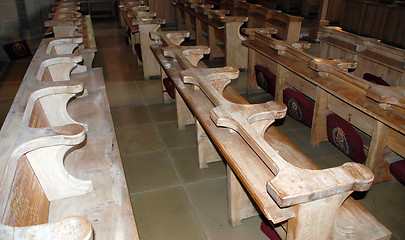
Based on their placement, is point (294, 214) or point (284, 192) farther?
point (294, 214)

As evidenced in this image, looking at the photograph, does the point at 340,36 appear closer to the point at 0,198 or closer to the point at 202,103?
the point at 202,103

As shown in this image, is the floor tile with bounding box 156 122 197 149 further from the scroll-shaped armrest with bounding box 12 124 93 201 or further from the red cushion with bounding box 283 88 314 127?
the scroll-shaped armrest with bounding box 12 124 93 201

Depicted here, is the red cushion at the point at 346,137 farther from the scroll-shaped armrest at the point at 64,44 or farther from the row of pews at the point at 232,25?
the scroll-shaped armrest at the point at 64,44

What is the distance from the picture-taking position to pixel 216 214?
2.70 m

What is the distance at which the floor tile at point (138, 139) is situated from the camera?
365 centimetres

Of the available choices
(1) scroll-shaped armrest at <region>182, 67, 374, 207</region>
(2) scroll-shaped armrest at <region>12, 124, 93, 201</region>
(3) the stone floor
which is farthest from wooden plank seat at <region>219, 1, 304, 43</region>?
(2) scroll-shaped armrest at <region>12, 124, 93, 201</region>

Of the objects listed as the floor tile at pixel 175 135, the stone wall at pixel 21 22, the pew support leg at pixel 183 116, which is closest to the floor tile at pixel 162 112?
the floor tile at pixel 175 135

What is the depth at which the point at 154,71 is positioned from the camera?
5.73 metres

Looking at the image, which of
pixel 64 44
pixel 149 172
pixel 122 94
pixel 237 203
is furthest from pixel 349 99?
pixel 122 94

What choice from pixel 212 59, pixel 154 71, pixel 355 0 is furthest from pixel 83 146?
pixel 355 0

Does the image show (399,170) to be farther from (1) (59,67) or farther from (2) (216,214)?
(1) (59,67)

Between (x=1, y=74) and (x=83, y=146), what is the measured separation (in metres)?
4.78

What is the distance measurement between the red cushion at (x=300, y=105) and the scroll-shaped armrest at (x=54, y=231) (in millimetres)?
2475

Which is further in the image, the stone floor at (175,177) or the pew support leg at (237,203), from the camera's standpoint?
the stone floor at (175,177)
